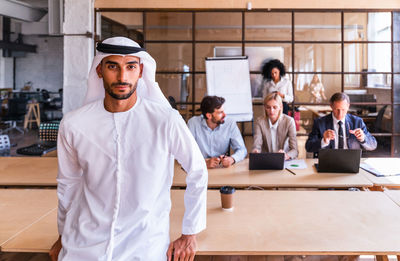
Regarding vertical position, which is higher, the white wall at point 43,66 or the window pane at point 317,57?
the white wall at point 43,66

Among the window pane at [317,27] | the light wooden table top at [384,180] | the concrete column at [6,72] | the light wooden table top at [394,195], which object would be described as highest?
the concrete column at [6,72]

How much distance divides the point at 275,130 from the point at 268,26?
8.07 ft

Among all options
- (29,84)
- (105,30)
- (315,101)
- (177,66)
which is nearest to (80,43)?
(105,30)

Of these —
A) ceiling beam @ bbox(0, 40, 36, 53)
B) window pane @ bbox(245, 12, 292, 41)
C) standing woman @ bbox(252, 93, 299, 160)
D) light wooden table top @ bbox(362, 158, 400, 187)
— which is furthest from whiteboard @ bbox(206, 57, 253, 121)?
ceiling beam @ bbox(0, 40, 36, 53)

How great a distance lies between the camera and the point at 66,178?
169 cm

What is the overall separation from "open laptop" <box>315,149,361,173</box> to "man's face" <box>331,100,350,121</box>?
894 mm

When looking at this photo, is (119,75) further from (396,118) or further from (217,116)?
(396,118)

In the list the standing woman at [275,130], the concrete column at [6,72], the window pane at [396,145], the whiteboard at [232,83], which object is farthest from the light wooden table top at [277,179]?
the concrete column at [6,72]

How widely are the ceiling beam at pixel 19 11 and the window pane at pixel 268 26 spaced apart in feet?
21.0

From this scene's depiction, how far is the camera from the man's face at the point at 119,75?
1585 mm

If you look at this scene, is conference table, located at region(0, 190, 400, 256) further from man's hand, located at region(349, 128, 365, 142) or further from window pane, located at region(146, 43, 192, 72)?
window pane, located at region(146, 43, 192, 72)

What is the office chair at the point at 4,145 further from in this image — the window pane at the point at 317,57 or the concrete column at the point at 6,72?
the concrete column at the point at 6,72

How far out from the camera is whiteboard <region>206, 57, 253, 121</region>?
5562 millimetres

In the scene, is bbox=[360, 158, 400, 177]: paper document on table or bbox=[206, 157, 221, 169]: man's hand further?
bbox=[206, 157, 221, 169]: man's hand
